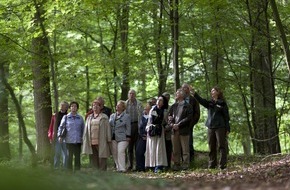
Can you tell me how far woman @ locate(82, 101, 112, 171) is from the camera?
41.6 ft

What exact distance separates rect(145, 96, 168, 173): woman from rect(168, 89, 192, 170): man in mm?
272

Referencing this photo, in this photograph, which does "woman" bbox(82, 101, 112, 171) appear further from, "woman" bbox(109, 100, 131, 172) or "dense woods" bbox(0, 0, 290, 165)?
"dense woods" bbox(0, 0, 290, 165)

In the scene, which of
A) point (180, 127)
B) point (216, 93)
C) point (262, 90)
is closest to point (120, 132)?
point (180, 127)

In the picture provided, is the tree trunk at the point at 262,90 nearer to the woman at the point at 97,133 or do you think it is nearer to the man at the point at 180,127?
the man at the point at 180,127

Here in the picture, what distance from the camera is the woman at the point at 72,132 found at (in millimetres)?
12547

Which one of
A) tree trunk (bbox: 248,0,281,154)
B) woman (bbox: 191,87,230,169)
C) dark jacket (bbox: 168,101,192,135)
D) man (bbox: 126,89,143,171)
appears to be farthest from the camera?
tree trunk (bbox: 248,0,281,154)

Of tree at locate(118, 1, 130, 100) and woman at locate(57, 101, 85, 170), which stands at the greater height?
tree at locate(118, 1, 130, 100)

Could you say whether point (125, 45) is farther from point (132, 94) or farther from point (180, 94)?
point (180, 94)

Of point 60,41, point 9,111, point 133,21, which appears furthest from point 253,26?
point 9,111

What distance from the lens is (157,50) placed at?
57.8 ft

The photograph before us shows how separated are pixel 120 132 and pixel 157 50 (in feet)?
17.5

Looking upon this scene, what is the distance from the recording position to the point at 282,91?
19969mm

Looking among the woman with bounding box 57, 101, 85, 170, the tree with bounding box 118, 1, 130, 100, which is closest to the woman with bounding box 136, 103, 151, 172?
the woman with bounding box 57, 101, 85, 170

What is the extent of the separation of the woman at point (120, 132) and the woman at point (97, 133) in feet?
0.74
